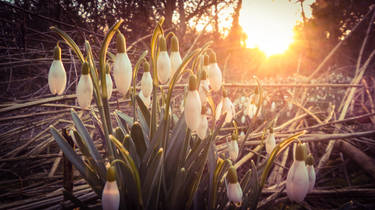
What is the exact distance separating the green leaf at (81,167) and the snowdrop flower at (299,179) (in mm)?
655

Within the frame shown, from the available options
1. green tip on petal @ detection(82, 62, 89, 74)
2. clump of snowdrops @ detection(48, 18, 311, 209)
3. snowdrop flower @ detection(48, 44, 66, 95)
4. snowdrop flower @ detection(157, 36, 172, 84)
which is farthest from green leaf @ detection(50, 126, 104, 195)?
snowdrop flower @ detection(157, 36, 172, 84)

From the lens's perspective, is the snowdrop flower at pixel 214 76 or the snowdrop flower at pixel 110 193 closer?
the snowdrop flower at pixel 110 193

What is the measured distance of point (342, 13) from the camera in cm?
1155

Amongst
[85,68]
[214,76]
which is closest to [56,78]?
[85,68]

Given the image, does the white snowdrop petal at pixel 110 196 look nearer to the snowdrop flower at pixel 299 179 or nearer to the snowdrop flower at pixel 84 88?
the snowdrop flower at pixel 84 88

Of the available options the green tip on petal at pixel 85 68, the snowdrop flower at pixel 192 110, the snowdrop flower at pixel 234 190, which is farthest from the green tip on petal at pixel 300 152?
the green tip on petal at pixel 85 68

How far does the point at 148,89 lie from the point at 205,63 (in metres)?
0.30

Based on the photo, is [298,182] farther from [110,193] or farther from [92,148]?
[92,148]

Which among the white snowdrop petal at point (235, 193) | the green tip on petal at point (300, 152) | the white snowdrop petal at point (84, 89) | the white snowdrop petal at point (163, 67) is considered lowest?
the white snowdrop petal at point (235, 193)

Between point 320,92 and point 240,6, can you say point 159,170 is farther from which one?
point 320,92

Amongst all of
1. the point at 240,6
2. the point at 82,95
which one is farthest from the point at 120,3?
the point at 82,95

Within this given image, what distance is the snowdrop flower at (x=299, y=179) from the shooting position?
24.9 inches

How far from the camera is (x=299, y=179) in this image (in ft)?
2.08

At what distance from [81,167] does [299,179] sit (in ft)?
2.41
